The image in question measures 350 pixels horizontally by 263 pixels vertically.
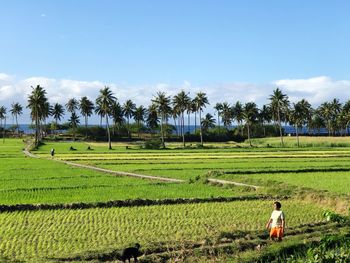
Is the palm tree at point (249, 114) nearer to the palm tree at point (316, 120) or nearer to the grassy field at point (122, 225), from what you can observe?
the palm tree at point (316, 120)

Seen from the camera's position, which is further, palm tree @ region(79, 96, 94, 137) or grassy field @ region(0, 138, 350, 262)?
Result: palm tree @ region(79, 96, 94, 137)

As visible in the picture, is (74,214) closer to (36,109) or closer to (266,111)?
(36,109)

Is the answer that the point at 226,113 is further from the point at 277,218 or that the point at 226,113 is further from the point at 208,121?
the point at 277,218

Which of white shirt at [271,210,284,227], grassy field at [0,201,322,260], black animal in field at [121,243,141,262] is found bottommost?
grassy field at [0,201,322,260]

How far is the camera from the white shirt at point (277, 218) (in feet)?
42.0

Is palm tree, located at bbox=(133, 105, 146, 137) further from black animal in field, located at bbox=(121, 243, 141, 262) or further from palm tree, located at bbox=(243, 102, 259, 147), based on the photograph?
black animal in field, located at bbox=(121, 243, 141, 262)

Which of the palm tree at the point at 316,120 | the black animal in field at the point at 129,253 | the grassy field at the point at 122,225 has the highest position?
the palm tree at the point at 316,120

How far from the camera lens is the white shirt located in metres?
12.8

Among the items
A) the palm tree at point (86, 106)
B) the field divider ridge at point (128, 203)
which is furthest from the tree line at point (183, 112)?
the field divider ridge at point (128, 203)

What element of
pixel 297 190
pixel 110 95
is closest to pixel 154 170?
pixel 297 190

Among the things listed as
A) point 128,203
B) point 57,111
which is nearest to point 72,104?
point 57,111

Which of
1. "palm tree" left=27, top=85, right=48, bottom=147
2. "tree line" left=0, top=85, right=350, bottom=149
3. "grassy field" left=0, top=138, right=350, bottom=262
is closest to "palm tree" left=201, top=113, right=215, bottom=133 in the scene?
"tree line" left=0, top=85, right=350, bottom=149

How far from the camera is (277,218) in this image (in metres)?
12.8

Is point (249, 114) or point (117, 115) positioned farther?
point (117, 115)
